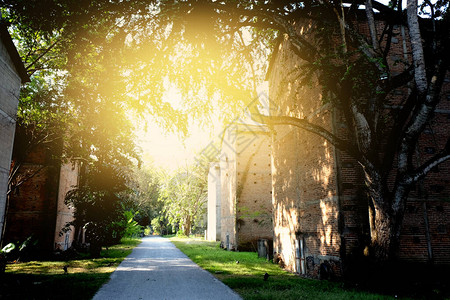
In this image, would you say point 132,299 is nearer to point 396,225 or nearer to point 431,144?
point 396,225

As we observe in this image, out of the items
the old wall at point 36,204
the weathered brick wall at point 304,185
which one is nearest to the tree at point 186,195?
the old wall at point 36,204

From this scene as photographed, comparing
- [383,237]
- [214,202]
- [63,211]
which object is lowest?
[383,237]

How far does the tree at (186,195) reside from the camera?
1751 inches

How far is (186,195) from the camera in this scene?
146 feet

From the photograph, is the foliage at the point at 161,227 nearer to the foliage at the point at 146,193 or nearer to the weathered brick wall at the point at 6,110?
the foliage at the point at 146,193

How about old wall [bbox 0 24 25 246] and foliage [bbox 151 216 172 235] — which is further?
foliage [bbox 151 216 172 235]

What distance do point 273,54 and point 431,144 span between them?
8682 millimetres

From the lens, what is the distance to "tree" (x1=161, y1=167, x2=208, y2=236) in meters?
44.5

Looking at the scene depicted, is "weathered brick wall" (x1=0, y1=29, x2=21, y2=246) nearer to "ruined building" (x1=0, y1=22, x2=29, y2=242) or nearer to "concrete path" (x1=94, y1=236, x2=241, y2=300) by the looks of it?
"ruined building" (x1=0, y1=22, x2=29, y2=242)

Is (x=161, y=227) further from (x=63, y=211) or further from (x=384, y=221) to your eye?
(x=384, y=221)

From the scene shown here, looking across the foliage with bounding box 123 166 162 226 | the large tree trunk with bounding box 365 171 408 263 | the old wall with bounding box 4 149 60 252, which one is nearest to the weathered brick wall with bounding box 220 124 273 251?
the old wall with bounding box 4 149 60 252

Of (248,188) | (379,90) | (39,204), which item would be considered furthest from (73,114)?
(379,90)

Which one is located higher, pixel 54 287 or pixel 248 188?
pixel 248 188

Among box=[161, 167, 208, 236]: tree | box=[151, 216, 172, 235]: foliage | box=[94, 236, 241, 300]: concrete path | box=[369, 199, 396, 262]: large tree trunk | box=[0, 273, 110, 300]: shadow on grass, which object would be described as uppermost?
box=[161, 167, 208, 236]: tree
